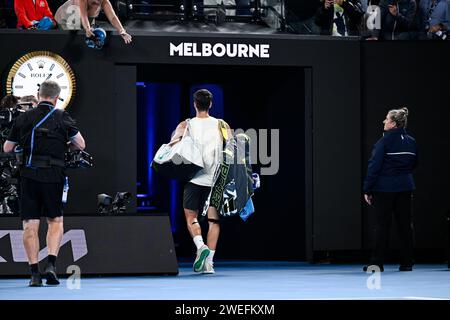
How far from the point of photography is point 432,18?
53.7ft

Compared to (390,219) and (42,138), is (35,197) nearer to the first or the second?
(42,138)

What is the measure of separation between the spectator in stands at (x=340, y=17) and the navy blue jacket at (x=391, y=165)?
2.61 m

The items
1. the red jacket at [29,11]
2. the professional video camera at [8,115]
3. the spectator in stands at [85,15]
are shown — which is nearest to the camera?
the professional video camera at [8,115]

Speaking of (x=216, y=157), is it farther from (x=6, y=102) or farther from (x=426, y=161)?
(x=426, y=161)

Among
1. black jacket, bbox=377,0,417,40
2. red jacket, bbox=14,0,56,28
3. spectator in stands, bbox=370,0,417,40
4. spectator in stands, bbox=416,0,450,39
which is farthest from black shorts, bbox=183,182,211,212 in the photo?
spectator in stands, bbox=416,0,450,39

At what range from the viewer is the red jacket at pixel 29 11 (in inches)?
587

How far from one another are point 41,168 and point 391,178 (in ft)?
15.0

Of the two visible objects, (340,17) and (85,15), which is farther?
(340,17)

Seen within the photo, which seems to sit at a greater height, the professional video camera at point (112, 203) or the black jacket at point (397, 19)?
the black jacket at point (397, 19)

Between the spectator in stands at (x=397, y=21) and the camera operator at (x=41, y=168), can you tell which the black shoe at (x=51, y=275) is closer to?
the camera operator at (x=41, y=168)

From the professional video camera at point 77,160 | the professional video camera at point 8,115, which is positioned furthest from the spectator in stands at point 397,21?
the professional video camera at point 8,115

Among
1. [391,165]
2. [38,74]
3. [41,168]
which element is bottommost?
[391,165]

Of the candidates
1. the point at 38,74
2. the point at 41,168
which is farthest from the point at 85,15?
the point at 41,168

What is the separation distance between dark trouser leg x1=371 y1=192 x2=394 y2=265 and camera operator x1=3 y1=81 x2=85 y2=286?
4249 mm
